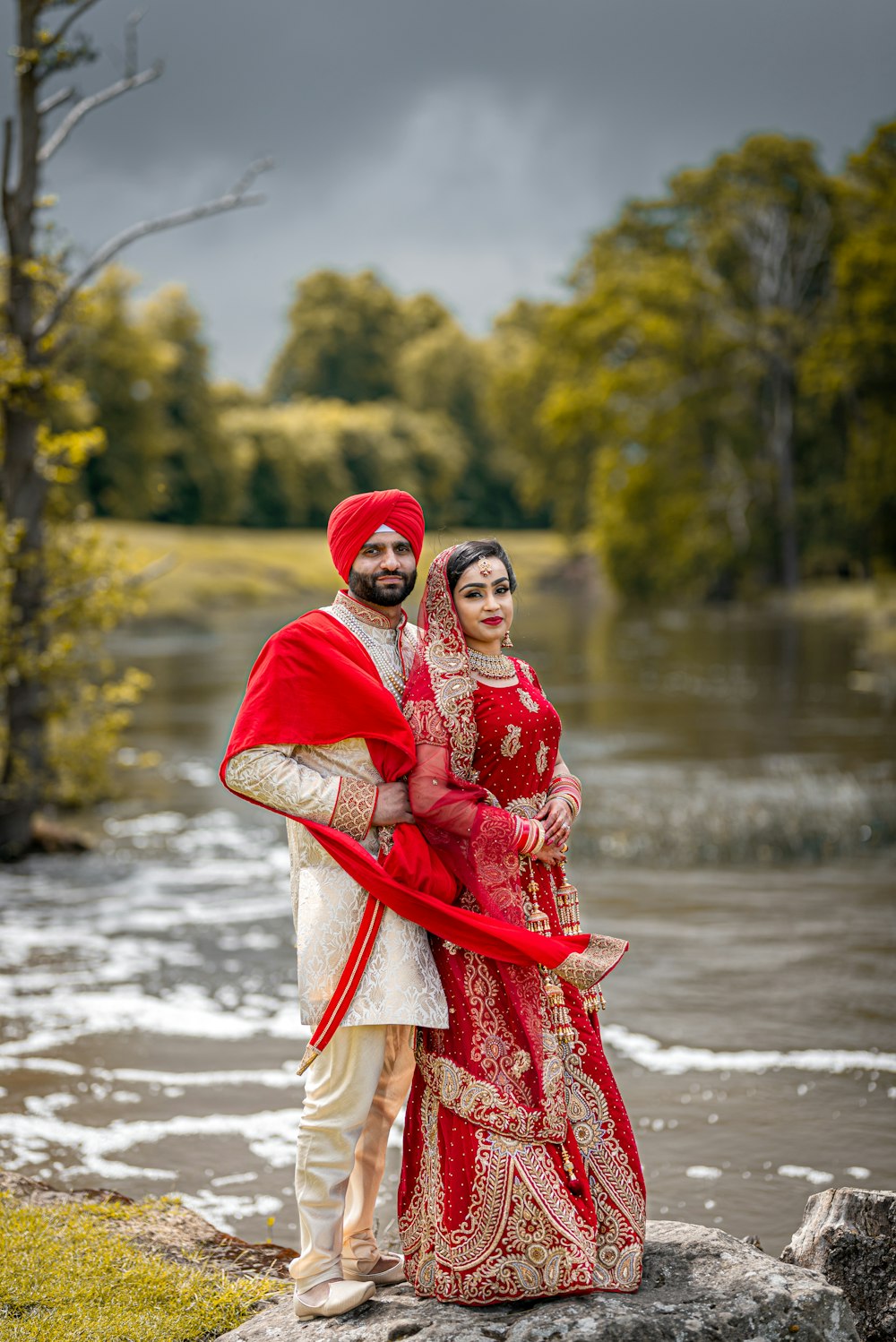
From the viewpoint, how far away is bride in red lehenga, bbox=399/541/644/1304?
3426 mm

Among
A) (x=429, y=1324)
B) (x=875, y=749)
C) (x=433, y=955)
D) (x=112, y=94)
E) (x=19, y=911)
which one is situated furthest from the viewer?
(x=875, y=749)

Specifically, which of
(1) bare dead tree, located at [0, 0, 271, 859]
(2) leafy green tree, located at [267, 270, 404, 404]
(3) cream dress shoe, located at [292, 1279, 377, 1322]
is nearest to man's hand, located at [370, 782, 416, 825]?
(3) cream dress shoe, located at [292, 1279, 377, 1322]

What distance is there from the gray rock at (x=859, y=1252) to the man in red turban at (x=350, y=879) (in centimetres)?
109

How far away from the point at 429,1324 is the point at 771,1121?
357 cm

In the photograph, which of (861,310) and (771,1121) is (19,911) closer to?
(771,1121)

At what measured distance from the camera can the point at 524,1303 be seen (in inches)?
135

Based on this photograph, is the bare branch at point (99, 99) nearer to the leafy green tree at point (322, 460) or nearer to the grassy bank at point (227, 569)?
the grassy bank at point (227, 569)

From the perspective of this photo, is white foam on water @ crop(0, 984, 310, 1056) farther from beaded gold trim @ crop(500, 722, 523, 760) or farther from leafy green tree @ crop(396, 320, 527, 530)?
leafy green tree @ crop(396, 320, 527, 530)

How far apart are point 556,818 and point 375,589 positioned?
2.55ft

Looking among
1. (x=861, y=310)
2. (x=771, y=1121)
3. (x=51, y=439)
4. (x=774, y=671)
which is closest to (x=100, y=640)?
(x=51, y=439)

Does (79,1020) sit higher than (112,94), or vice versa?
(112,94)

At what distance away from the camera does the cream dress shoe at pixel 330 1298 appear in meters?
3.53

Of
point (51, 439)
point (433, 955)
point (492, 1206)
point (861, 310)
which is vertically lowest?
point (492, 1206)

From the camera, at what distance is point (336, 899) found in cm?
364
